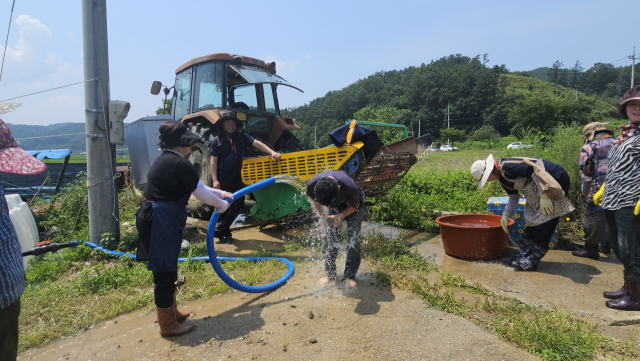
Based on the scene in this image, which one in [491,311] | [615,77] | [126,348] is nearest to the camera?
[126,348]

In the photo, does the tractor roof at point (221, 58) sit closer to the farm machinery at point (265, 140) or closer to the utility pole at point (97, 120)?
the farm machinery at point (265, 140)

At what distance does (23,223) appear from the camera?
4352 mm

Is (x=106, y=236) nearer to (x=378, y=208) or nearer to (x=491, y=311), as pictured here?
(x=378, y=208)

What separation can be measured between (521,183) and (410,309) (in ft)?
6.31

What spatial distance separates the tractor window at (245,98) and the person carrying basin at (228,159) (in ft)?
4.45

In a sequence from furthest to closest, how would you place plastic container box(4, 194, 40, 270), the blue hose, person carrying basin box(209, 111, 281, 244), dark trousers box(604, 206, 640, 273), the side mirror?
the side mirror
person carrying basin box(209, 111, 281, 244)
plastic container box(4, 194, 40, 270)
the blue hose
dark trousers box(604, 206, 640, 273)

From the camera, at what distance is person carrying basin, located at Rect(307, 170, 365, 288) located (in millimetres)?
2850

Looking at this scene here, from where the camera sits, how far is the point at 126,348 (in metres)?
2.43

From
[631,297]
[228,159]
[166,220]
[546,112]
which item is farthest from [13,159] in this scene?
[546,112]

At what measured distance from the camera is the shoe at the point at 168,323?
2.51m

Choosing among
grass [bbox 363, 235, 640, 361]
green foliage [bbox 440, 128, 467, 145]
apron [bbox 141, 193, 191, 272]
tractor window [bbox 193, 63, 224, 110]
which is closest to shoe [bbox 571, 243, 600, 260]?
grass [bbox 363, 235, 640, 361]

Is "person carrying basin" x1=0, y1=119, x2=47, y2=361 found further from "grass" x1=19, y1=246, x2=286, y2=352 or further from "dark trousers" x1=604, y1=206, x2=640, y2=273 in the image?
"dark trousers" x1=604, y1=206, x2=640, y2=273

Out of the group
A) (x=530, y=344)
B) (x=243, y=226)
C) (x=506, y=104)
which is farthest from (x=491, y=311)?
(x=506, y=104)

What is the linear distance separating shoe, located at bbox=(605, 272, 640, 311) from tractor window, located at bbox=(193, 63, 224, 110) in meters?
5.33
